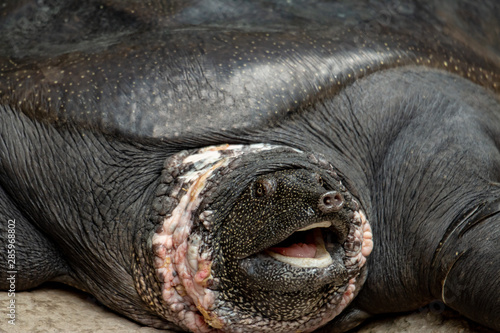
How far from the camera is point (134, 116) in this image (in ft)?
7.14

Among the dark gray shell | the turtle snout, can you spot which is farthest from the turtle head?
the dark gray shell

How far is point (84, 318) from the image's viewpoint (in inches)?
84.6

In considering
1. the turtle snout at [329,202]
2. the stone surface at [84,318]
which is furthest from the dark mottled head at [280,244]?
the stone surface at [84,318]

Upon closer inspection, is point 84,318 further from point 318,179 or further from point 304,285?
point 318,179

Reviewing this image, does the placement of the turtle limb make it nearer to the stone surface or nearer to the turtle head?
the stone surface

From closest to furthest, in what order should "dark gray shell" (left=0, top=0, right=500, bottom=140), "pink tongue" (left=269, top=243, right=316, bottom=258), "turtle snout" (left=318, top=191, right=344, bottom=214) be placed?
1. "turtle snout" (left=318, top=191, right=344, bottom=214)
2. "pink tongue" (left=269, top=243, right=316, bottom=258)
3. "dark gray shell" (left=0, top=0, right=500, bottom=140)

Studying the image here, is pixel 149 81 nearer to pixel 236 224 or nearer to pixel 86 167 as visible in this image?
pixel 86 167

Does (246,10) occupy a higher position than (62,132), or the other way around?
(246,10)

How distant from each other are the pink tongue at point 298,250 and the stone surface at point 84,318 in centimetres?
47

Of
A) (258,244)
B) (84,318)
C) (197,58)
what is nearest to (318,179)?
(258,244)

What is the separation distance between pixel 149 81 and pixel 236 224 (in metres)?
0.63

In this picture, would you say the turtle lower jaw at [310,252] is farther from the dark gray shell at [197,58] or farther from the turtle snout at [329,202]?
the dark gray shell at [197,58]

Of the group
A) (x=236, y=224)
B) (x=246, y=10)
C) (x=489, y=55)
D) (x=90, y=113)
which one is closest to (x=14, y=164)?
(x=90, y=113)

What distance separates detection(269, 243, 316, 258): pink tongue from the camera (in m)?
1.98
